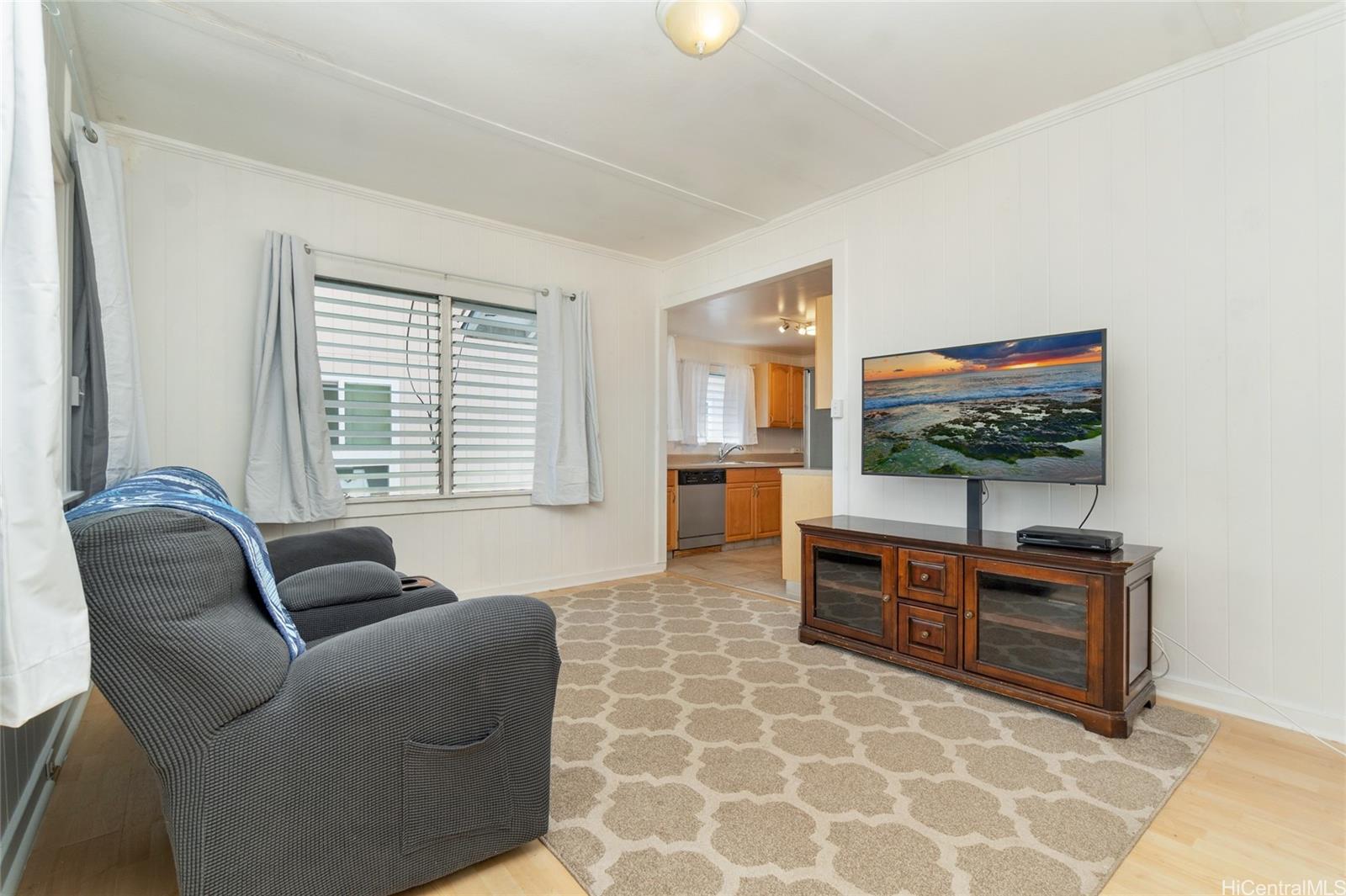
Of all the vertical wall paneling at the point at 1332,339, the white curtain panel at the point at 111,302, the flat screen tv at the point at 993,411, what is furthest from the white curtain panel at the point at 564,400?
the vertical wall paneling at the point at 1332,339

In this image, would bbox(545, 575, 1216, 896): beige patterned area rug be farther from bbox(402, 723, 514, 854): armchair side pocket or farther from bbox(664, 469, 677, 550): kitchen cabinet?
bbox(664, 469, 677, 550): kitchen cabinet

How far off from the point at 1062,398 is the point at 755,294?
10.4ft

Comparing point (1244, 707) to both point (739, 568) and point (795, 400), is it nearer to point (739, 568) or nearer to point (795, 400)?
point (739, 568)

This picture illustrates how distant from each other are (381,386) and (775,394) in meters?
5.23

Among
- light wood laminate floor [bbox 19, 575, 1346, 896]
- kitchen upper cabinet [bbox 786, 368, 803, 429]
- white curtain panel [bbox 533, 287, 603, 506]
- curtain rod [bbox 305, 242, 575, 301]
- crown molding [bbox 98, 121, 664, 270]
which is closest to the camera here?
light wood laminate floor [bbox 19, 575, 1346, 896]

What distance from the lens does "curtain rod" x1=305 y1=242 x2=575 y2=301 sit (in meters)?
3.62

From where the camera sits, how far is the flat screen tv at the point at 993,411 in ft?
8.24

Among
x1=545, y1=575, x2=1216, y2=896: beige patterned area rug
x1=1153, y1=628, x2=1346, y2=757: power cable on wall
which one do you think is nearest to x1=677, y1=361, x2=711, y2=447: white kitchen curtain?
x1=545, y1=575, x2=1216, y2=896: beige patterned area rug

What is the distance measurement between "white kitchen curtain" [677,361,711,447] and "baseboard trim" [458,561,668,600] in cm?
243

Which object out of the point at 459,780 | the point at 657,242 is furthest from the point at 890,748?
the point at 657,242

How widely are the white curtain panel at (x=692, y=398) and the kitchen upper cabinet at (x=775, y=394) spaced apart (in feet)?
2.98

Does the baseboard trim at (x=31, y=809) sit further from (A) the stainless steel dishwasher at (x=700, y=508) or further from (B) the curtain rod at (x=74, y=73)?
(A) the stainless steel dishwasher at (x=700, y=508)

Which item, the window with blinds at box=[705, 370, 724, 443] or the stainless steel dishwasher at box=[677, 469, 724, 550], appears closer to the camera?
the stainless steel dishwasher at box=[677, 469, 724, 550]

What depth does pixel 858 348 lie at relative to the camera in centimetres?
367
